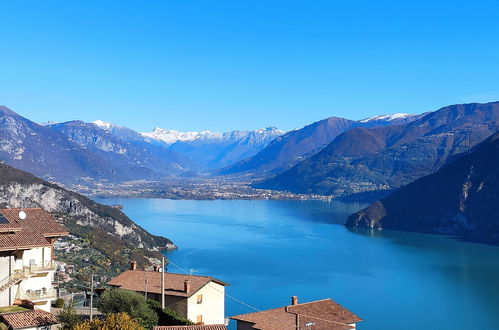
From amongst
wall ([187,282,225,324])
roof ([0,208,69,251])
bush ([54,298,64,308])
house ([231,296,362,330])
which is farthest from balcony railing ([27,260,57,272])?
house ([231,296,362,330])

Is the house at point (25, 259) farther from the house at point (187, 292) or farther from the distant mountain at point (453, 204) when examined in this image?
the distant mountain at point (453, 204)

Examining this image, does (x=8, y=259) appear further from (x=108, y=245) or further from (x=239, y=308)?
(x=108, y=245)

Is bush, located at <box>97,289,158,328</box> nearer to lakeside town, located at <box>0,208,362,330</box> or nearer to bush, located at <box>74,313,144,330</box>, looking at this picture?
lakeside town, located at <box>0,208,362,330</box>

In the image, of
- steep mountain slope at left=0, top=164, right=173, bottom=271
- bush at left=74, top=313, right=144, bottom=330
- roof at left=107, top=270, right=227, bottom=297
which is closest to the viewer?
bush at left=74, top=313, right=144, bottom=330

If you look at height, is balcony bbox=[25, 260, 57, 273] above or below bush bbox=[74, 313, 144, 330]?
above

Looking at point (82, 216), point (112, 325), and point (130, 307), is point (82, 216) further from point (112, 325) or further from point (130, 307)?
point (112, 325)

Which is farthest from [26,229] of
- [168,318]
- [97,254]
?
[97,254]

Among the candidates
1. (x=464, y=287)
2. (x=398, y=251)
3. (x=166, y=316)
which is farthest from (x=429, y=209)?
(x=166, y=316)

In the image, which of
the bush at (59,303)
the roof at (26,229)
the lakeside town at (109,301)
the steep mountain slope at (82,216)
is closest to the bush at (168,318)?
the lakeside town at (109,301)
